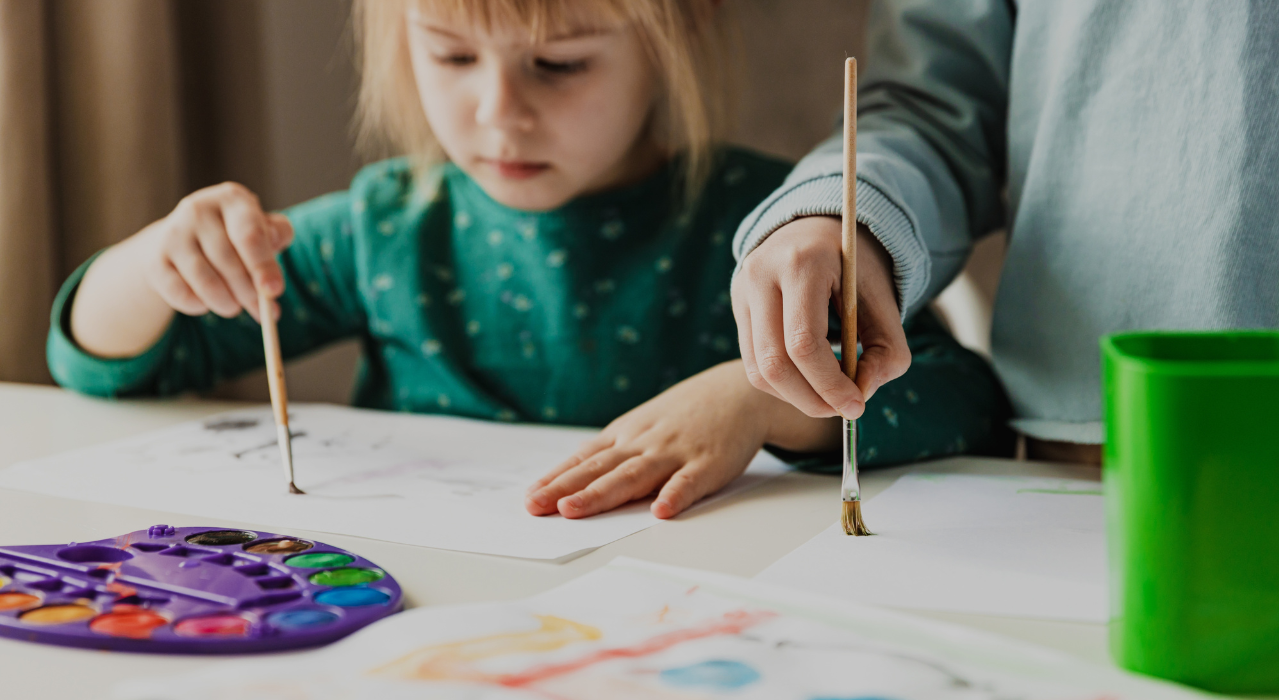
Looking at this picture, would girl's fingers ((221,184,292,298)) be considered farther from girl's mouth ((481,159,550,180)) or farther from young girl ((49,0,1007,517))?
girl's mouth ((481,159,550,180))

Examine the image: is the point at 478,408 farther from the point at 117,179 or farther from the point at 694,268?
the point at 117,179

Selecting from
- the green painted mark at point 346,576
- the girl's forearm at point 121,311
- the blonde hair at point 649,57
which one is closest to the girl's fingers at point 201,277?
the girl's forearm at point 121,311

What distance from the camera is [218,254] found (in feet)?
2.15

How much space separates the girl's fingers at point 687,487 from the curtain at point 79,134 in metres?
0.74

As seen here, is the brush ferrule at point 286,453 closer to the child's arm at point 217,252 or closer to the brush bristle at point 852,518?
the child's arm at point 217,252

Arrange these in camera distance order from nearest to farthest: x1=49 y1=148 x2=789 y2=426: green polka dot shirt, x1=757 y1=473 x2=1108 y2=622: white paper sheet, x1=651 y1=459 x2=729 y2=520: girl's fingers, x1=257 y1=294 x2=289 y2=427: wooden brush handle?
x1=757 y1=473 x2=1108 y2=622: white paper sheet
x1=651 y1=459 x2=729 y2=520: girl's fingers
x1=257 y1=294 x2=289 y2=427: wooden brush handle
x1=49 y1=148 x2=789 y2=426: green polka dot shirt

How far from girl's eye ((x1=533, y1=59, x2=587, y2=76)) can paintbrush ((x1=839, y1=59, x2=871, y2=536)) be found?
0.33 meters

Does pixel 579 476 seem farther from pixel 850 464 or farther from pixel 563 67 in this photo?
pixel 563 67

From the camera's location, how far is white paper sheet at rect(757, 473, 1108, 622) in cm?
37

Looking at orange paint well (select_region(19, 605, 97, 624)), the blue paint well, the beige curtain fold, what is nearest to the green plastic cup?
the blue paint well

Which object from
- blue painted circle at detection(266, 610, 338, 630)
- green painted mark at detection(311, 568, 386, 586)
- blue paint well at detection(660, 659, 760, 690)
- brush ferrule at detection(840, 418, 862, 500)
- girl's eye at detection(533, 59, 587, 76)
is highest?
girl's eye at detection(533, 59, 587, 76)

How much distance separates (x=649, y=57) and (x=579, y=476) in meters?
0.39

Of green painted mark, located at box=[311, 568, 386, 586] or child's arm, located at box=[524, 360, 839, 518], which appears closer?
green painted mark, located at box=[311, 568, 386, 586]

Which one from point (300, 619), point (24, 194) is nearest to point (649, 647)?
point (300, 619)
